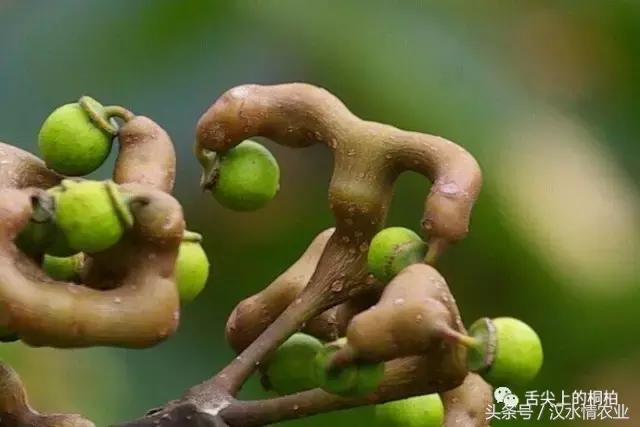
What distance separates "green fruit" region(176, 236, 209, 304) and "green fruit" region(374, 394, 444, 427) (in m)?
0.12


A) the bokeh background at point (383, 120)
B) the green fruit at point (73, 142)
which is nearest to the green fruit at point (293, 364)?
the green fruit at point (73, 142)

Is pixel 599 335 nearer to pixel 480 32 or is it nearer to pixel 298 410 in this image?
pixel 480 32

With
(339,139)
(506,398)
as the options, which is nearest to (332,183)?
(339,139)

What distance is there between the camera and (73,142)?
438mm

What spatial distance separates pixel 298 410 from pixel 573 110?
3.23 ft

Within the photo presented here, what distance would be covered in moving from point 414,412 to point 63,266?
0.56ft

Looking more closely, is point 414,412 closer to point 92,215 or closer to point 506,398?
point 92,215

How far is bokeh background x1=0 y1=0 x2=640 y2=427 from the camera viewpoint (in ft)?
3.89

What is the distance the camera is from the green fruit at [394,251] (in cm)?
42

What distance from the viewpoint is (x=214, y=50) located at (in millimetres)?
1236

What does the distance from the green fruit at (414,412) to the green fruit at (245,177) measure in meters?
0.11

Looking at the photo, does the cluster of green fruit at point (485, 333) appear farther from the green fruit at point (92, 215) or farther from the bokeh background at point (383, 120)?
the bokeh background at point (383, 120)

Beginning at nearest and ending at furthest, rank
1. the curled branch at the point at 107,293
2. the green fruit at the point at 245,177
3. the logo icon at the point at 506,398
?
the curled branch at the point at 107,293 < the green fruit at the point at 245,177 < the logo icon at the point at 506,398

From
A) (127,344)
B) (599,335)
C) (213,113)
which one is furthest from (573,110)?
(127,344)
